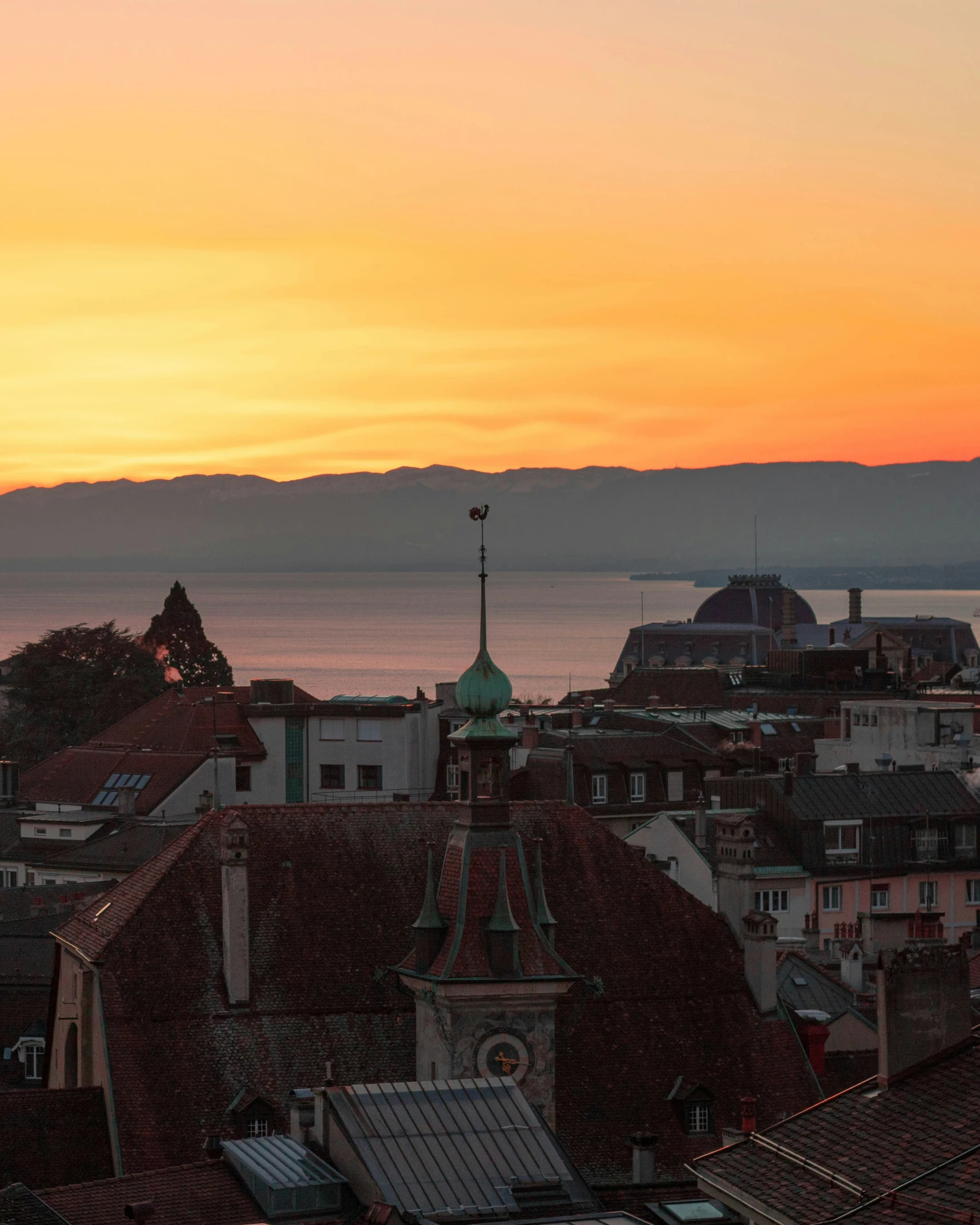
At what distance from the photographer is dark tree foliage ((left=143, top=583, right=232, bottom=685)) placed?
180625 millimetres

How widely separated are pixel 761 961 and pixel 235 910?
11663mm

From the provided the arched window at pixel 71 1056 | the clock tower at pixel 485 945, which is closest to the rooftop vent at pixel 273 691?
the arched window at pixel 71 1056

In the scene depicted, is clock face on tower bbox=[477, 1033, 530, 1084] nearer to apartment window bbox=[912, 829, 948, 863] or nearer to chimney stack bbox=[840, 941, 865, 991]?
chimney stack bbox=[840, 941, 865, 991]

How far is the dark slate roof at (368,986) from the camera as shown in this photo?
49000mm

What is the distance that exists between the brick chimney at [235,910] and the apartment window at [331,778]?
60.3 m

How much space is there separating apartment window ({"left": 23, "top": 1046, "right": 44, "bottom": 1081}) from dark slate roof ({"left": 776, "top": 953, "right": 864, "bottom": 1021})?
1979 centimetres

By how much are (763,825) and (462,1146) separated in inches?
2109

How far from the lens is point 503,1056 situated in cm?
4869

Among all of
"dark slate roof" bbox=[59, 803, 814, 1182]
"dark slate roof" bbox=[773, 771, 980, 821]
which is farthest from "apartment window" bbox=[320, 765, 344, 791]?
"dark slate roof" bbox=[59, 803, 814, 1182]

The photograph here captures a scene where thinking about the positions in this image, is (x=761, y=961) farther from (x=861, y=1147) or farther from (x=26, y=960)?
(x=26, y=960)

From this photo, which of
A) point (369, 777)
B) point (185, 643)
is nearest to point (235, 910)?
point (369, 777)

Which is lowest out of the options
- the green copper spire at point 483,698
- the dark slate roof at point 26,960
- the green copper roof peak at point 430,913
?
the dark slate roof at point 26,960

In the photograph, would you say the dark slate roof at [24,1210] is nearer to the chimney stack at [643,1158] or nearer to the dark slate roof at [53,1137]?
the dark slate roof at [53,1137]

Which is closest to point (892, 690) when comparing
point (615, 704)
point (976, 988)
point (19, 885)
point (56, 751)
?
point (615, 704)
